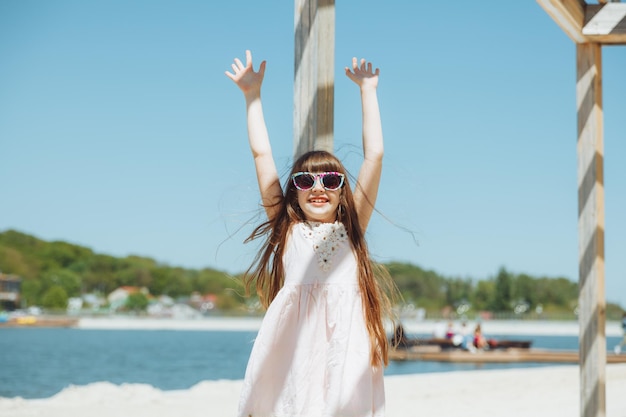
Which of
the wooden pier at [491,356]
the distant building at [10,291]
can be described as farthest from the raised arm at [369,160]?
the distant building at [10,291]

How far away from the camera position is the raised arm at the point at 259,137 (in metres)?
2.35

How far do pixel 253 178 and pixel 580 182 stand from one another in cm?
218

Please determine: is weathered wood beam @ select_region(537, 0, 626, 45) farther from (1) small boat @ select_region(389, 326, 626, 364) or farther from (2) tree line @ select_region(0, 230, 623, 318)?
(2) tree line @ select_region(0, 230, 623, 318)

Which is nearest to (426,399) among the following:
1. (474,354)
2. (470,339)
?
(474,354)

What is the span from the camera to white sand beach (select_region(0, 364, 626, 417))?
7.01 meters

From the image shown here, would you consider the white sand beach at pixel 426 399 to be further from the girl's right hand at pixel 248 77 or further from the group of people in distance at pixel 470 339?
the group of people in distance at pixel 470 339

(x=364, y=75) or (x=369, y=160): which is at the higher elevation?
(x=364, y=75)

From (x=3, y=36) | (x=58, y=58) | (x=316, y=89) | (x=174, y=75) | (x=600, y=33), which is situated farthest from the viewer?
(x=3, y=36)

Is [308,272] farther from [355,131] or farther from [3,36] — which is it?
[3,36]

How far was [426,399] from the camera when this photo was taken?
843 cm

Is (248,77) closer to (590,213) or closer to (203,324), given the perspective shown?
(590,213)

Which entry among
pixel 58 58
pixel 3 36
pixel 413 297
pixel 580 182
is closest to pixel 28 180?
pixel 58 58

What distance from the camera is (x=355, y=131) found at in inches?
102

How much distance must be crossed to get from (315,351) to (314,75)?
A: 30.9 inches
